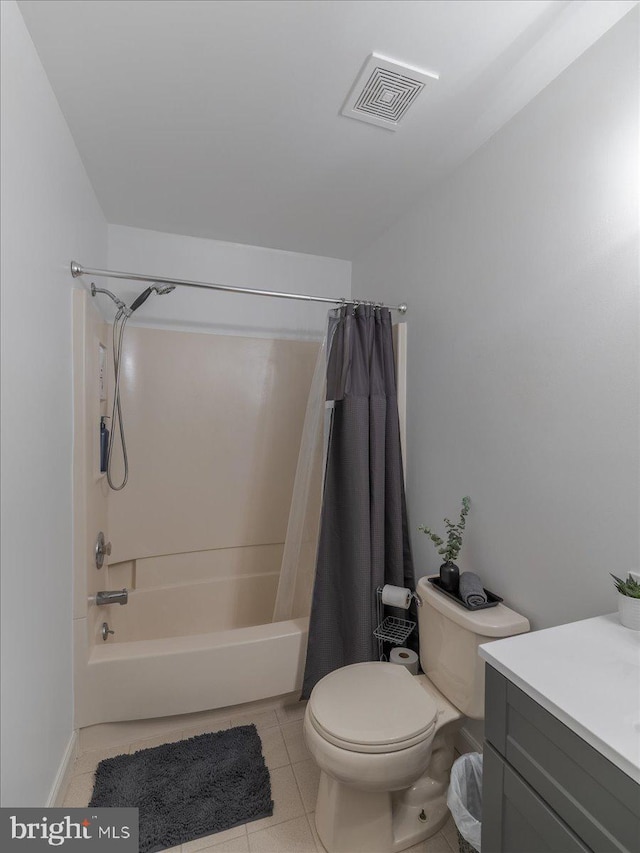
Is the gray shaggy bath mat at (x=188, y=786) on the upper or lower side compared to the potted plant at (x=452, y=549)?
lower

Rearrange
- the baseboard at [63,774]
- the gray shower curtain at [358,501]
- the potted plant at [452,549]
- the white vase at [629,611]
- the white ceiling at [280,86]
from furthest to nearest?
the gray shower curtain at [358,501]
the potted plant at [452,549]
the baseboard at [63,774]
the white ceiling at [280,86]
the white vase at [629,611]

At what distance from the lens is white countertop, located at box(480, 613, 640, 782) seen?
73cm

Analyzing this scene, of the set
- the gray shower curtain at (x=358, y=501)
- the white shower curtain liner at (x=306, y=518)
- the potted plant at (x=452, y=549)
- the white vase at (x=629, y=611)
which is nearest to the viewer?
the white vase at (x=629, y=611)

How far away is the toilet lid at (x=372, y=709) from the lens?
1.23 metres

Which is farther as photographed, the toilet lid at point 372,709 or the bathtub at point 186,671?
the bathtub at point 186,671

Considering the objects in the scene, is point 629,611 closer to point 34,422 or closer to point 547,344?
point 547,344

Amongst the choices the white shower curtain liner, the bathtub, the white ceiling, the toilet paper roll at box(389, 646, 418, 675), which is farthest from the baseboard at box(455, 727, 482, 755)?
the white ceiling

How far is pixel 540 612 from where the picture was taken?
139cm

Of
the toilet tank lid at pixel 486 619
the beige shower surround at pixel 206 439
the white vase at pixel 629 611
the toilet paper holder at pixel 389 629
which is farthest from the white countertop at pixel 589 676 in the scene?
the beige shower surround at pixel 206 439

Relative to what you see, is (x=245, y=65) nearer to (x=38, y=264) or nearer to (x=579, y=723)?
(x=38, y=264)

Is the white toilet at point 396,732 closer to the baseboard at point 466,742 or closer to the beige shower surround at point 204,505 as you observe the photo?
the baseboard at point 466,742

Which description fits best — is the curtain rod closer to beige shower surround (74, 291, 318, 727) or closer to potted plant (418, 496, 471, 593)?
beige shower surround (74, 291, 318, 727)

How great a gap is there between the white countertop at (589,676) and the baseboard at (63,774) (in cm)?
151

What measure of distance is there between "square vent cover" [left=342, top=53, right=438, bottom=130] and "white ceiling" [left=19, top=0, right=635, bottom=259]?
26 millimetres
